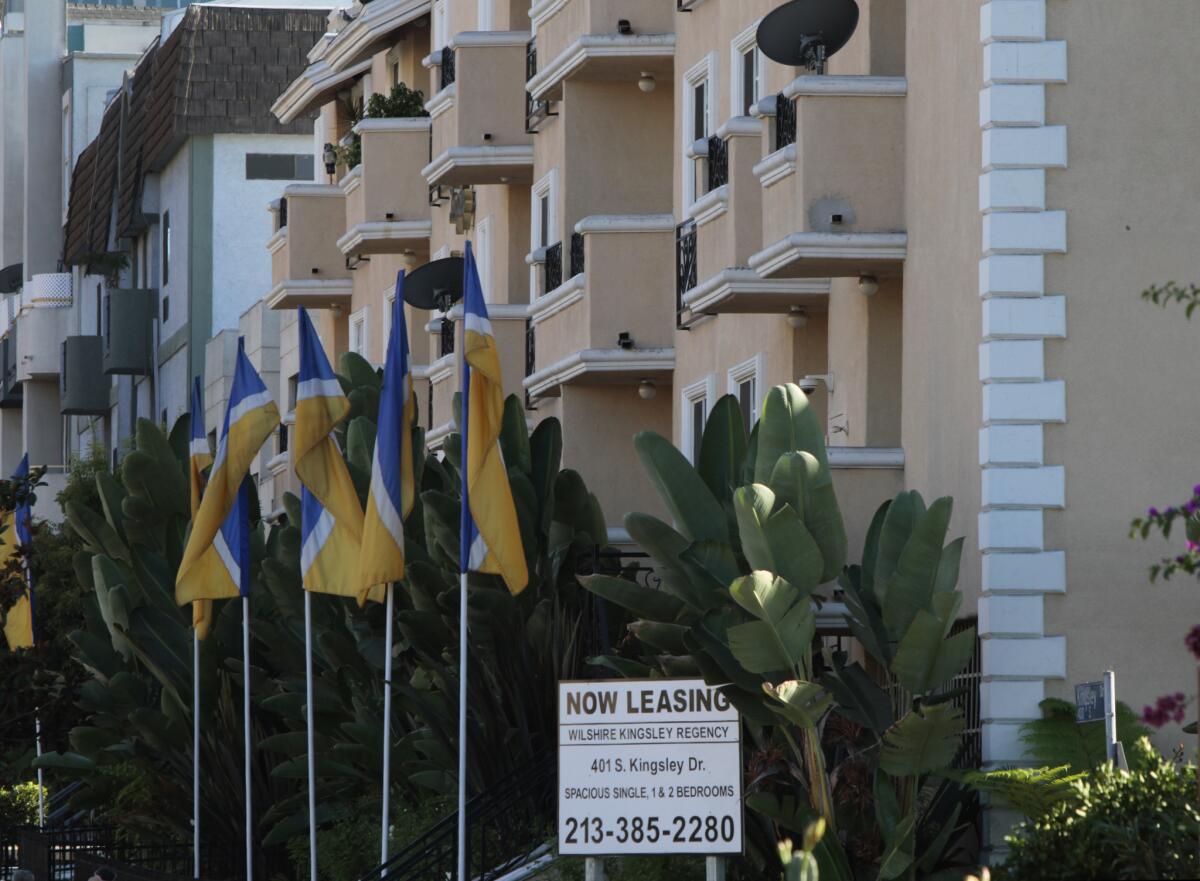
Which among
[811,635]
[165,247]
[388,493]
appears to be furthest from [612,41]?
[165,247]

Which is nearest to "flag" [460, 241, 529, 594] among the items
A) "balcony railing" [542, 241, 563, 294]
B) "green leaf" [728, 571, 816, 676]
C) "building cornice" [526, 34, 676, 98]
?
"green leaf" [728, 571, 816, 676]

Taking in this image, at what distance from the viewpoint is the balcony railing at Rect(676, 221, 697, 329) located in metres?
28.8

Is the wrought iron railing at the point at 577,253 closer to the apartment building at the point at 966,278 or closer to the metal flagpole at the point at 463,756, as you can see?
the apartment building at the point at 966,278

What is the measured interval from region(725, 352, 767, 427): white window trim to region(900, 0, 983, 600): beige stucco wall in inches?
160

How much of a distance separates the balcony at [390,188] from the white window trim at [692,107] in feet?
34.6

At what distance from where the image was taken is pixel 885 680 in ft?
75.6

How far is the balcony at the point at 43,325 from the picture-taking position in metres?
72.1

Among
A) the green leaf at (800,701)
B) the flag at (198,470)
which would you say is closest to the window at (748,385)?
the flag at (198,470)

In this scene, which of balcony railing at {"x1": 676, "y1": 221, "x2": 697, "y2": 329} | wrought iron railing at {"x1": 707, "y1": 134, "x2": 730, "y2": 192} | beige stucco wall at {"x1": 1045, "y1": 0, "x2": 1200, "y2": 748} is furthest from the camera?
balcony railing at {"x1": 676, "y1": 221, "x2": 697, "y2": 329}

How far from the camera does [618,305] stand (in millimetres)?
30656

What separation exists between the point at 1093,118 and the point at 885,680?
4.72 metres

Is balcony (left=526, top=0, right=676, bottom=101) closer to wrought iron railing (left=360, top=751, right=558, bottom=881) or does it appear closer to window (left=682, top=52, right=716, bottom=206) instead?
window (left=682, top=52, right=716, bottom=206)

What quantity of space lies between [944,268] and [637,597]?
3568 millimetres

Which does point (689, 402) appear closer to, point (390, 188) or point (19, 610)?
point (390, 188)
